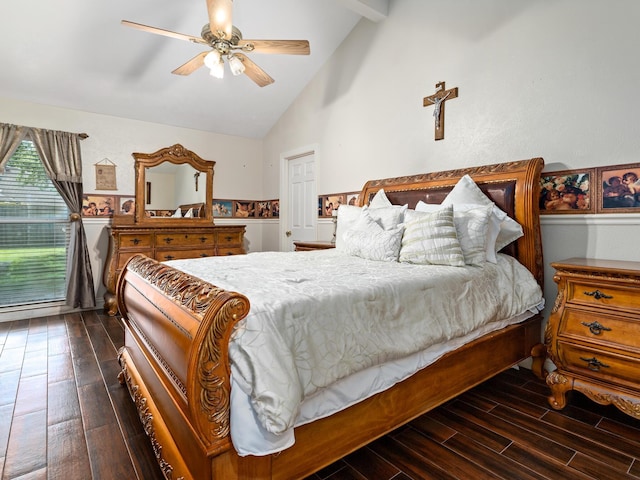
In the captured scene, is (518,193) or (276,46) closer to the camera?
(518,193)

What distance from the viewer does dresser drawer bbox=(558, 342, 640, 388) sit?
1.74 m

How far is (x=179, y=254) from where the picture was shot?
429cm

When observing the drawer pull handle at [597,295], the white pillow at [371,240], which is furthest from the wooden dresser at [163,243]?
the drawer pull handle at [597,295]

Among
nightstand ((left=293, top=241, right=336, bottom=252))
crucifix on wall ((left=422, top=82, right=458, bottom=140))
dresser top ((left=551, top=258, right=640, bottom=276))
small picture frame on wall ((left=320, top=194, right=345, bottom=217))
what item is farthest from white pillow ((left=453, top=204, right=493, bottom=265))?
small picture frame on wall ((left=320, top=194, right=345, bottom=217))

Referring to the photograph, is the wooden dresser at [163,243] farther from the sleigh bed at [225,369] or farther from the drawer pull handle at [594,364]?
the drawer pull handle at [594,364]

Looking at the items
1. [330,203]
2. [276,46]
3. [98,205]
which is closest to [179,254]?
[98,205]

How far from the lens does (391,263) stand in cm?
224

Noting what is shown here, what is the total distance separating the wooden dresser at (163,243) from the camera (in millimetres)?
3895

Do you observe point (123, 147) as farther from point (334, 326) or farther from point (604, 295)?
point (604, 295)

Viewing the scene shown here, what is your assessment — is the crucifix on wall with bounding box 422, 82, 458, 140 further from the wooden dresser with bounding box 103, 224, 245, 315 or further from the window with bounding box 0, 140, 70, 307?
the window with bounding box 0, 140, 70, 307

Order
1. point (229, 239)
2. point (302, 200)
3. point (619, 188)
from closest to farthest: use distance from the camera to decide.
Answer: point (619, 188), point (229, 239), point (302, 200)

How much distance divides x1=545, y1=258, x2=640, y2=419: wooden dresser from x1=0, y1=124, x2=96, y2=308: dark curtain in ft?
14.6

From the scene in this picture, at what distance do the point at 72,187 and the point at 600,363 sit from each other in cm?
494

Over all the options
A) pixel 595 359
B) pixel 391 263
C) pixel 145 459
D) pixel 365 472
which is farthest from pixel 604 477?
pixel 145 459
